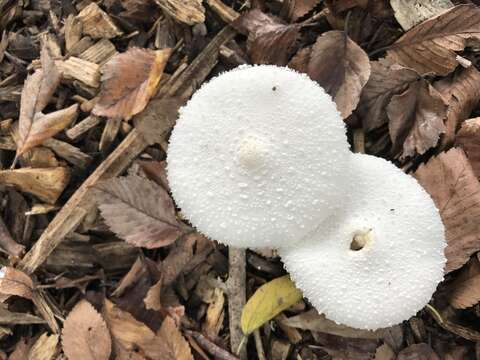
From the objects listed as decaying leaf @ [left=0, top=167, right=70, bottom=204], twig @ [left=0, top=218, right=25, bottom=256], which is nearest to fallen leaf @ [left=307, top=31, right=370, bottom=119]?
decaying leaf @ [left=0, top=167, right=70, bottom=204]

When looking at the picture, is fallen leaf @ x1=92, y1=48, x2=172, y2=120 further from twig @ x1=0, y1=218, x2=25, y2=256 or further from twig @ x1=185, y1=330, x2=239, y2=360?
twig @ x1=185, y1=330, x2=239, y2=360

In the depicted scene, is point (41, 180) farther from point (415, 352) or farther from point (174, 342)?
point (415, 352)

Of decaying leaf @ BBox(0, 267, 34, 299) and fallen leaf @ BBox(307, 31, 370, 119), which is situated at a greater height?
fallen leaf @ BBox(307, 31, 370, 119)

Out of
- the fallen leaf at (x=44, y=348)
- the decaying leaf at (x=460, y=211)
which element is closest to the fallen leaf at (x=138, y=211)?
the fallen leaf at (x=44, y=348)

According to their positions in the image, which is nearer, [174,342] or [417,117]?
[174,342]

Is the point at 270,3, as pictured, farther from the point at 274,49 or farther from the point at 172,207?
the point at 172,207

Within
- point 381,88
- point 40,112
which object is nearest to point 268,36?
point 381,88
